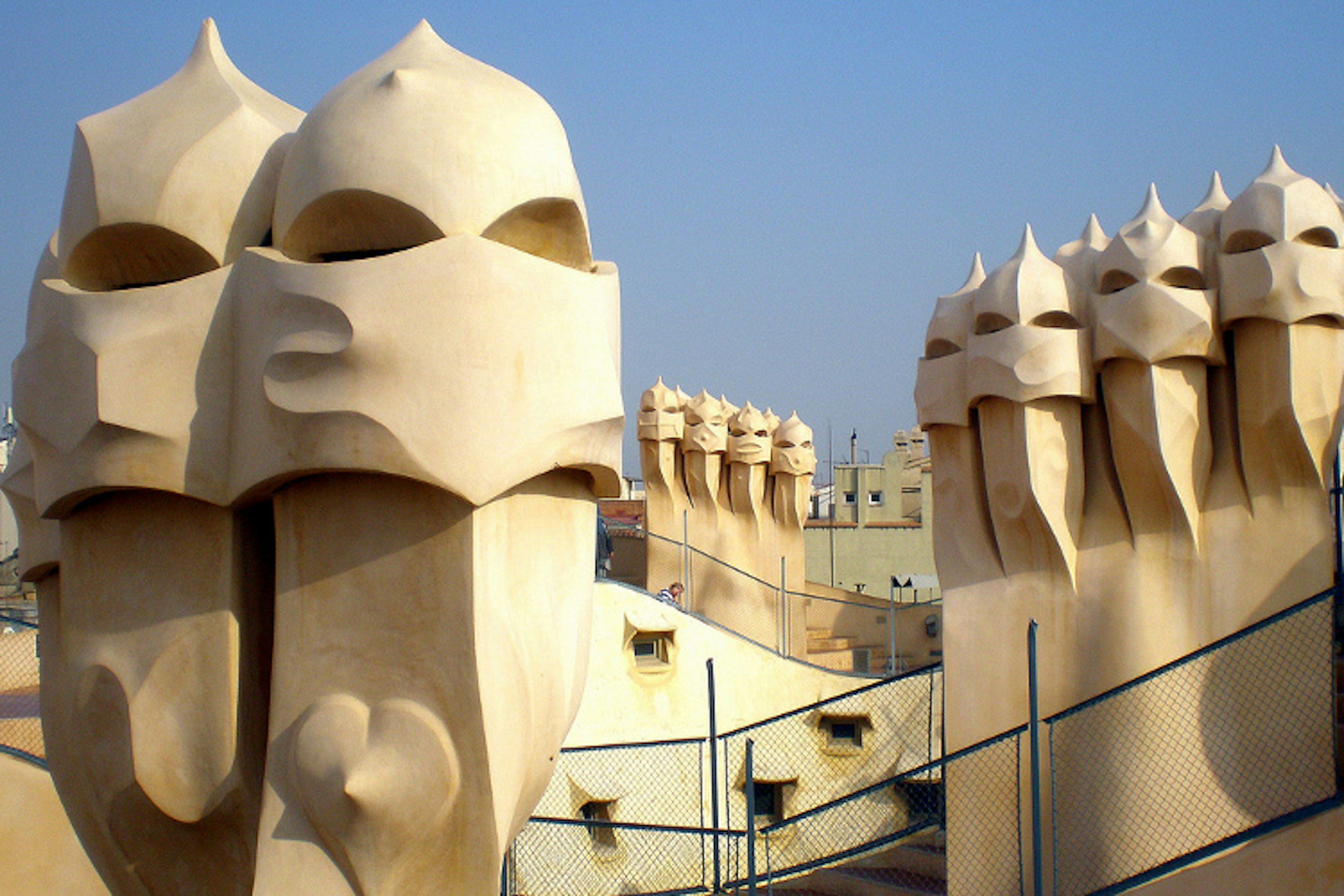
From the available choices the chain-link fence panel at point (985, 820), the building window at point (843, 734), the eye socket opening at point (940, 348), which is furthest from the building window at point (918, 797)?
the eye socket opening at point (940, 348)

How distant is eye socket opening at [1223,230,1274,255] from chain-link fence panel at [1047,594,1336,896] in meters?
2.55

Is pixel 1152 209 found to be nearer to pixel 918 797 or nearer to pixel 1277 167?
pixel 1277 167

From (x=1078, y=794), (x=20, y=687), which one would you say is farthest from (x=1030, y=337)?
(x=20, y=687)

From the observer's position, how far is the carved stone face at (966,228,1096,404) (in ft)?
29.9

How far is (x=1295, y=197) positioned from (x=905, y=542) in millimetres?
→ 20463

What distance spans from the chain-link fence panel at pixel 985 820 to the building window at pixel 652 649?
583 centimetres

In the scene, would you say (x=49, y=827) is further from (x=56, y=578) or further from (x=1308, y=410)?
(x=1308, y=410)

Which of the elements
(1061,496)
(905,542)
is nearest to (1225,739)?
(1061,496)

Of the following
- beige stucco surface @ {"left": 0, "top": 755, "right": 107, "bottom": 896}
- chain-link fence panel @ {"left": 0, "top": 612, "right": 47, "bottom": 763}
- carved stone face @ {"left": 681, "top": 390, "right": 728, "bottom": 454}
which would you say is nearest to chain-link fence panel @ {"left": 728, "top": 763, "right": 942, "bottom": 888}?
beige stucco surface @ {"left": 0, "top": 755, "right": 107, "bottom": 896}

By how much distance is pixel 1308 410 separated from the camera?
27.8ft

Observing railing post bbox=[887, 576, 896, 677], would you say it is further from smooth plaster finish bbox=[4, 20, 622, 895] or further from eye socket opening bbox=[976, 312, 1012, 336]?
smooth plaster finish bbox=[4, 20, 622, 895]

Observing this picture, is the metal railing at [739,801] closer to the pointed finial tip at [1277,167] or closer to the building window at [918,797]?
the building window at [918,797]

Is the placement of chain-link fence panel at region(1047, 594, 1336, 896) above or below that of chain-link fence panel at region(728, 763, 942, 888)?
above

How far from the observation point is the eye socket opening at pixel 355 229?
441 centimetres
